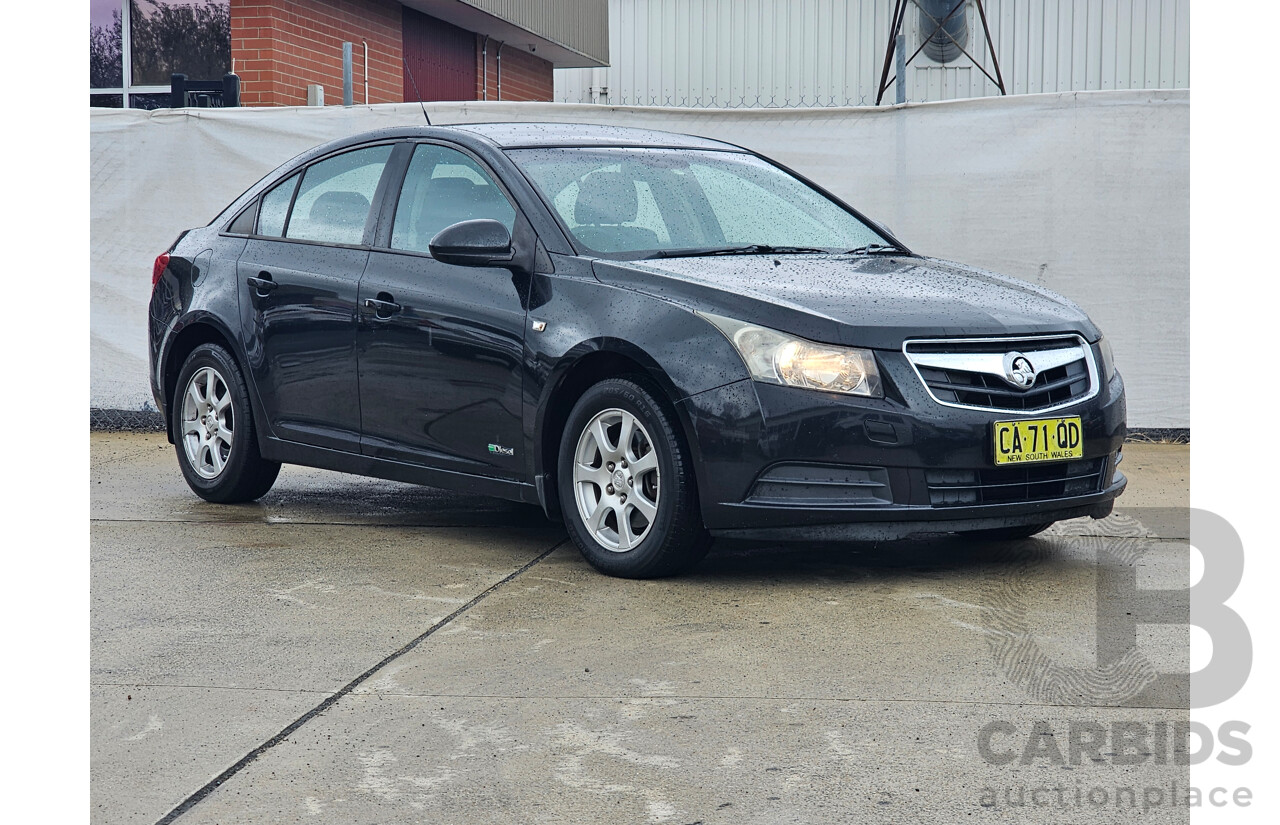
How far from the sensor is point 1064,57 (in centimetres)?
2583

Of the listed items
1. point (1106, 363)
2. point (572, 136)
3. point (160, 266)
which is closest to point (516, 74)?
point (160, 266)

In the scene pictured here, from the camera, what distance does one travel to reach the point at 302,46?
14.6m

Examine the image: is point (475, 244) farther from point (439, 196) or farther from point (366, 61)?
point (366, 61)

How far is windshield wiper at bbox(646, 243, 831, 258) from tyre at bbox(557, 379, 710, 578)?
2.20ft

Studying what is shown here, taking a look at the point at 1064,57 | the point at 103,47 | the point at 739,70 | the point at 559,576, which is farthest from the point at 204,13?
the point at 1064,57

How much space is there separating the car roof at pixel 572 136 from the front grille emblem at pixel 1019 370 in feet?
6.95

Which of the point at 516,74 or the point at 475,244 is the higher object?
the point at 516,74

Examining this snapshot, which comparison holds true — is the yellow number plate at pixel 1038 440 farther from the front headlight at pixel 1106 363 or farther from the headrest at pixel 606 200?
the headrest at pixel 606 200

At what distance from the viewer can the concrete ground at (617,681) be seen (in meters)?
3.48

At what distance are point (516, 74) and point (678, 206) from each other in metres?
16.5

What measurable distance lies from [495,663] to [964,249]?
574 cm

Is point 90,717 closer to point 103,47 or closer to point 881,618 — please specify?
point 881,618

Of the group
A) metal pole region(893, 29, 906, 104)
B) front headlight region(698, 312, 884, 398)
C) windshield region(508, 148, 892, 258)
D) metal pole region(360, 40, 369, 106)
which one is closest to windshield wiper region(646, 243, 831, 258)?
windshield region(508, 148, 892, 258)

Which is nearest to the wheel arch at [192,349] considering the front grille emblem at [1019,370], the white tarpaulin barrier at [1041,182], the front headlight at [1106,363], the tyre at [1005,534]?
the white tarpaulin barrier at [1041,182]
